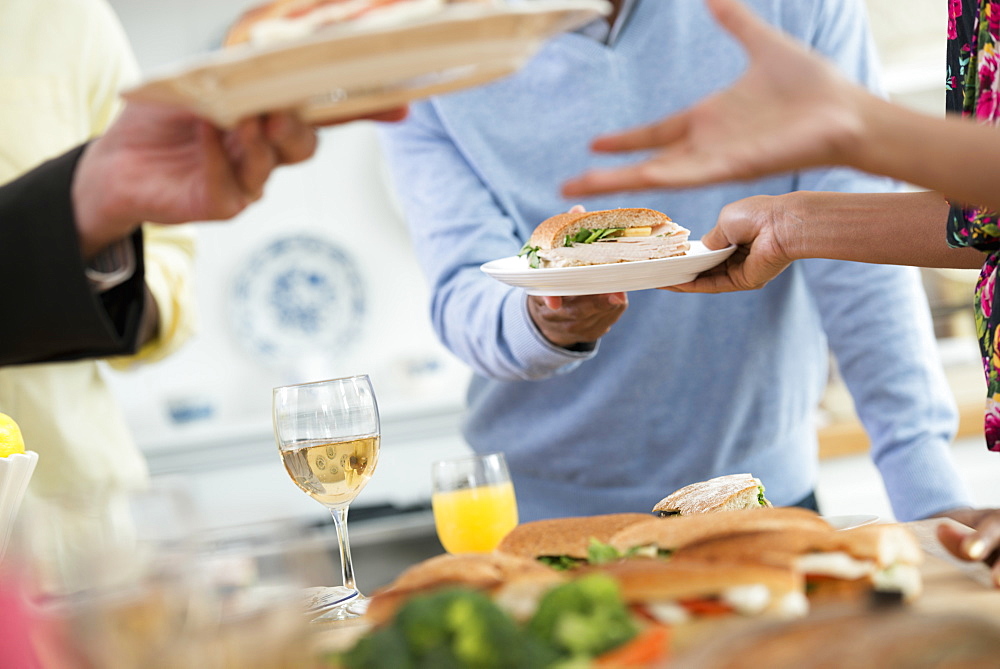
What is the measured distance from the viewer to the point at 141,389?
3.94 metres

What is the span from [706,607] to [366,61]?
0.41 metres

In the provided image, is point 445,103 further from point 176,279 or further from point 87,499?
point 87,499

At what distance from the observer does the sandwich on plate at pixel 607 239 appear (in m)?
1.30

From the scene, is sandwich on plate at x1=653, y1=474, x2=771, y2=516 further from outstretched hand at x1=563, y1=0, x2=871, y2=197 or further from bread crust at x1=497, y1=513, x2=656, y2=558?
outstretched hand at x1=563, y1=0, x2=871, y2=197

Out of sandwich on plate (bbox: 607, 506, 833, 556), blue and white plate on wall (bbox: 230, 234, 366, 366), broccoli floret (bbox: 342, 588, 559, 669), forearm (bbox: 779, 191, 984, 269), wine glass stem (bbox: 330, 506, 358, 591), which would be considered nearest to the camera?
broccoli floret (bbox: 342, 588, 559, 669)

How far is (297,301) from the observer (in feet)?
13.0

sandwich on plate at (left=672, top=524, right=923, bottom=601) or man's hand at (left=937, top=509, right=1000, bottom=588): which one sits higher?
sandwich on plate at (left=672, top=524, right=923, bottom=601)

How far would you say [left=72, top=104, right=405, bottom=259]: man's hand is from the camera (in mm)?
768

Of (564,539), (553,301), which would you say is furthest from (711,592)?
(553,301)

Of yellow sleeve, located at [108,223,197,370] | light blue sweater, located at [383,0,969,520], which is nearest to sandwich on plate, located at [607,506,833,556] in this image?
light blue sweater, located at [383,0,969,520]

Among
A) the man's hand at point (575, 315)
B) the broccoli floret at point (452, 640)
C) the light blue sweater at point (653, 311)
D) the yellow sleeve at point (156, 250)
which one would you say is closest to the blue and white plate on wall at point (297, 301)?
the yellow sleeve at point (156, 250)

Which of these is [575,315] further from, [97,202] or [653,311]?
[97,202]

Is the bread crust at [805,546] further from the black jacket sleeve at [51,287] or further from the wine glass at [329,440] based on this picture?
the black jacket sleeve at [51,287]

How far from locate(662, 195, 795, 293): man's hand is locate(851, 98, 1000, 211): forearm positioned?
1.79ft
